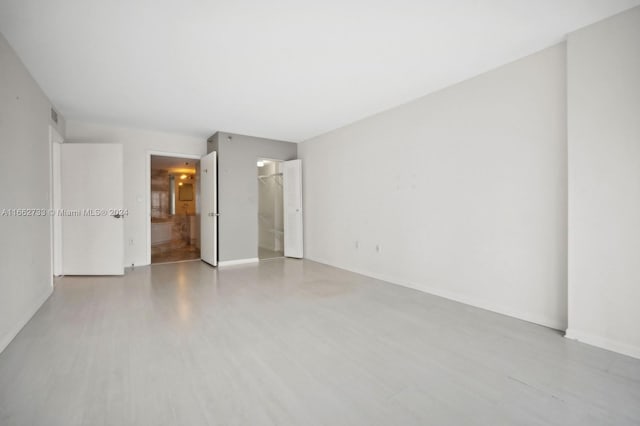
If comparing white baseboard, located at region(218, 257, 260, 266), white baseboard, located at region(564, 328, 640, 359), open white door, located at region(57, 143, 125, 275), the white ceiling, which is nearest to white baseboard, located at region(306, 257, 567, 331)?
white baseboard, located at region(564, 328, 640, 359)

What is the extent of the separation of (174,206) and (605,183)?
400 inches

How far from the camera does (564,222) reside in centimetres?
246

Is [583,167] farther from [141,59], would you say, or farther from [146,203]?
[146,203]

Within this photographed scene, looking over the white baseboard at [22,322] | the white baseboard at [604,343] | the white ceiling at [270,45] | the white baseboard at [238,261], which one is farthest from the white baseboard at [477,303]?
the white baseboard at [22,322]

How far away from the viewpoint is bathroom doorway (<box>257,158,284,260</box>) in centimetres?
700

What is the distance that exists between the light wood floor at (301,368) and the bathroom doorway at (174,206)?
442 cm

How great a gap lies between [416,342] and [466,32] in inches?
99.2

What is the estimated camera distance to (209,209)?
5.30 metres

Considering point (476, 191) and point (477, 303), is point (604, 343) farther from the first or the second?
point (476, 191)

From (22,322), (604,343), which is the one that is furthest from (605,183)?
→ (22,322)

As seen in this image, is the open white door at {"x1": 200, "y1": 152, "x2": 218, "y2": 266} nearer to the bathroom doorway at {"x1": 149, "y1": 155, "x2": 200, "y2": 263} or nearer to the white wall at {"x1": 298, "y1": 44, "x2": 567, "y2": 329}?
the bathroom doorway at {"x1": 149, "y1": 155, "x2": 200, "y2": 263}

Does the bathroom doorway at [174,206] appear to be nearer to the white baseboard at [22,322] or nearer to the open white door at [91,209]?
the open white door at [91,209]

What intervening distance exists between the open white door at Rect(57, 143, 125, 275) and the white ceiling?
2.73ft

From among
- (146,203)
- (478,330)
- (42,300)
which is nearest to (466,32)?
(478,330)
